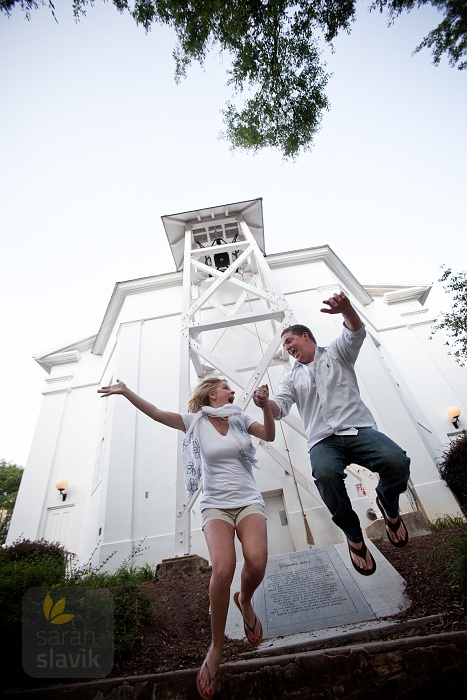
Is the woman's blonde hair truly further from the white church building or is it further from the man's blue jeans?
the white church building

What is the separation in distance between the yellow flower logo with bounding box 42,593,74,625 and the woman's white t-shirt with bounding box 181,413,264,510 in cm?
150

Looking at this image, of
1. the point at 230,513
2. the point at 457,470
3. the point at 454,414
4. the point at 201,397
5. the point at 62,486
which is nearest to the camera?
the point at 230,513

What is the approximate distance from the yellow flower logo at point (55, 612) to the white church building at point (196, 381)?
2.15 metres

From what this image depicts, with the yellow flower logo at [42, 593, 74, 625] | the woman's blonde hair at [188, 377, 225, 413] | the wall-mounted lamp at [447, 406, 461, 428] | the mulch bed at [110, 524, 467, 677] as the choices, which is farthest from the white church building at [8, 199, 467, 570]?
the woman's blonde hair at [188, 377, 225, 413]

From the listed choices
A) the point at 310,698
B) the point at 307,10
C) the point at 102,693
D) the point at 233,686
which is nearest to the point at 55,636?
the point at 102,693

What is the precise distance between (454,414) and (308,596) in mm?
7706

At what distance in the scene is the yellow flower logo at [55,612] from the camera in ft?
8.56

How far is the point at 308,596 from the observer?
3191 mm

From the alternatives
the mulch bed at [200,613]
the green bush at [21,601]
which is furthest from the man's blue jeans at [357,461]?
the green bush at [21,601]

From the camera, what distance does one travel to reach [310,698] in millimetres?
1896

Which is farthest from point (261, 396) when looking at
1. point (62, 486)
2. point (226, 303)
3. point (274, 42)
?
point (62, 486)

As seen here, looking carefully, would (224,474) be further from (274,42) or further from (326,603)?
(274,42)

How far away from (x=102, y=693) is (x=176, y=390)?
21.7 ft

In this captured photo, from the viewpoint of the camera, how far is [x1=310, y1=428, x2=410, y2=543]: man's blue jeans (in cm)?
237
